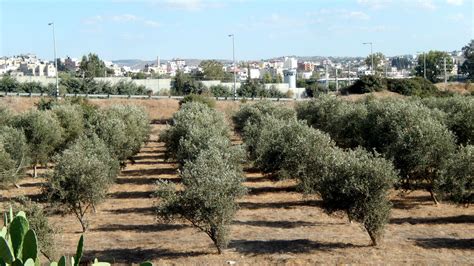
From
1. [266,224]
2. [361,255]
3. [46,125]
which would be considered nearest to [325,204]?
[361,255]

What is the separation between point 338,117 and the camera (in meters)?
37.5

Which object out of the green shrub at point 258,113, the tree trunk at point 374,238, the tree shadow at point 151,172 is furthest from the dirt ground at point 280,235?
the green shrub at point 258,113

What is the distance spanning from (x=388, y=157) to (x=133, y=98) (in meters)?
51.2

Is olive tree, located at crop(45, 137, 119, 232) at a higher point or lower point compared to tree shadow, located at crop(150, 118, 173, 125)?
higher

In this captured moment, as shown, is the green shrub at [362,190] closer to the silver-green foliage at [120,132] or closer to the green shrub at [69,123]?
the silver-green foliage at [120,132]

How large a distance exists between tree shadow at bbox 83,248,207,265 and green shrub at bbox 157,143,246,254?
102 cm

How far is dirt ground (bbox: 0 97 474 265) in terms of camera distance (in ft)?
57.7

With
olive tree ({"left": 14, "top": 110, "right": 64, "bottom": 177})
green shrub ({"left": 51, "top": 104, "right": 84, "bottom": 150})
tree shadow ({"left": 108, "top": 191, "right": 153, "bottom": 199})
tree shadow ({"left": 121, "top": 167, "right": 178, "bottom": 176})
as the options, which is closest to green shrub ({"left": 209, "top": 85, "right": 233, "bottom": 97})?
green shrub ({"left": 51, "top": 104, "right": 84, "bottom": 150})

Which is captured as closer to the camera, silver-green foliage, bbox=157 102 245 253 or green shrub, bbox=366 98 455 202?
silver-green foliage, bbox=157 102 245 253

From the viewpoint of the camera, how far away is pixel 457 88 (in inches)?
2842

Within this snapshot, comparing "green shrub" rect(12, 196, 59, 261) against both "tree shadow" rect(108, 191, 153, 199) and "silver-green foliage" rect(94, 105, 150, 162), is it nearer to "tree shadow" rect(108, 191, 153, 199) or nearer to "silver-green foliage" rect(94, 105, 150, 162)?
"tree shadow" rect(108, 191, 153, 199)

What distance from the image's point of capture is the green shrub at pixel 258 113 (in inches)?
1628

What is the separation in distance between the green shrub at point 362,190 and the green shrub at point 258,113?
21398 mm

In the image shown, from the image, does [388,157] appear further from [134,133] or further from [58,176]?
[134,133]
